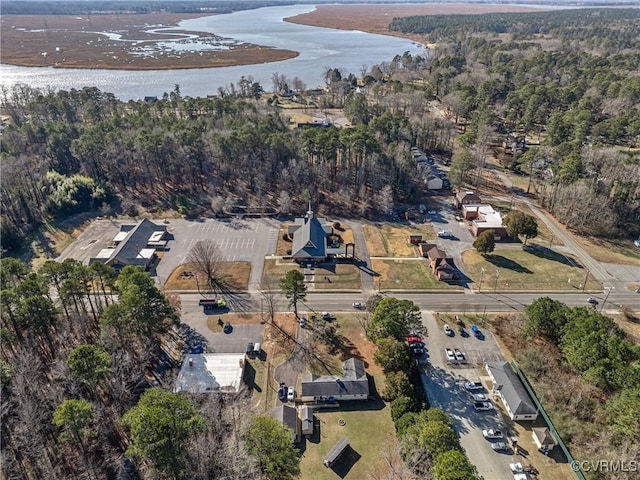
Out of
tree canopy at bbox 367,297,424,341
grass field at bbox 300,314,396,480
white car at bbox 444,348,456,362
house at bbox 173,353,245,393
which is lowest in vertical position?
grass field at bbox 300,314,396,480

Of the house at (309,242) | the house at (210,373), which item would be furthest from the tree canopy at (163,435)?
the house at (309,242)

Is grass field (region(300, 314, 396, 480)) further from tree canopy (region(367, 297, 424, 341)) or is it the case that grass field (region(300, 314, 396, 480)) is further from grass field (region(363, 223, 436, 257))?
grass field (region(363, 223, 436, 257))

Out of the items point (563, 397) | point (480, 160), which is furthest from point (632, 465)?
point (480, 160)

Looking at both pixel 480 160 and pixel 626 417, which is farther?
pixel 480 160

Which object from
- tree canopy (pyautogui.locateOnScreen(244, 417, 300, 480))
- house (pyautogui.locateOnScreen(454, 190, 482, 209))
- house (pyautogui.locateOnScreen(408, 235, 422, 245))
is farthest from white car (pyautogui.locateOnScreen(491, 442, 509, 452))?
house (pyautogui.locateOnScreen(454, 190, 482, 209))

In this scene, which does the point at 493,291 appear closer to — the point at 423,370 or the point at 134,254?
the point at 423,370

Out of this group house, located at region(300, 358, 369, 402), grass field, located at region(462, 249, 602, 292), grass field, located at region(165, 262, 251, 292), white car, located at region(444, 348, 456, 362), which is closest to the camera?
house, located at region(300, 358, 369, 402)

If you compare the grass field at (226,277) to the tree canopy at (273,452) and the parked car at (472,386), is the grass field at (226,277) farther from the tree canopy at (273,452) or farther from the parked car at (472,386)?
the parked car at (472,386)
